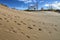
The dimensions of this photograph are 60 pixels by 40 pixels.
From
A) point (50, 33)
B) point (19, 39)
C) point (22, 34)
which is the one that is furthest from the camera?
point (50, 33)

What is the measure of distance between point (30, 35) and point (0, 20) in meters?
2.17

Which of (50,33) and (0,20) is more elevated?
(0,20)

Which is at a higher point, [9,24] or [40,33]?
[9,24]

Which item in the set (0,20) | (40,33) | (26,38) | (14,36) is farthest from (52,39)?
(0,20)

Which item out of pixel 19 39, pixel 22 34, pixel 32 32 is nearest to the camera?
pixel 19 39

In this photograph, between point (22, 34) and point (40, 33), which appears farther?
point (40, 33)

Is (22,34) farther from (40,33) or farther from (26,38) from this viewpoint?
(40,33)

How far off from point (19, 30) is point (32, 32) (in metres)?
0.78

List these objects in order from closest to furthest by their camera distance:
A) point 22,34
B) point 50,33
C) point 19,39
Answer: point 19,39 → point 22,34 → point 50,33

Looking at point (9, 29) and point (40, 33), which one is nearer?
point (9, 29)

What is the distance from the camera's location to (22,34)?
8203mm

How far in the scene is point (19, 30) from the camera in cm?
858

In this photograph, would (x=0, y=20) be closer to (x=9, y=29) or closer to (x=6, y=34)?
(x=9, y=29)

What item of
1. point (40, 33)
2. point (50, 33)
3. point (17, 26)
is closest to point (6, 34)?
point (17, 26)
